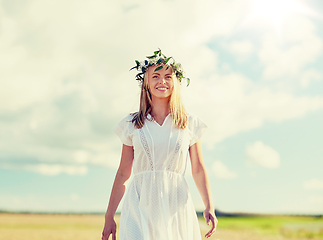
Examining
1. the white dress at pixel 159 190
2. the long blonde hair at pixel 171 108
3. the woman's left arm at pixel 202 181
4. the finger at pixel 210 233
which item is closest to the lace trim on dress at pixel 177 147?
the white dress at pixel 159 190

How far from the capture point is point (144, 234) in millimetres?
3396

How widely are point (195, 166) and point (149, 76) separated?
100 centimetres

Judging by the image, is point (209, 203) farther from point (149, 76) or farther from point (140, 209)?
point (149, 76)

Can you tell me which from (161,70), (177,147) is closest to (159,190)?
(177,147)

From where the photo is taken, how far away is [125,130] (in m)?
3.88

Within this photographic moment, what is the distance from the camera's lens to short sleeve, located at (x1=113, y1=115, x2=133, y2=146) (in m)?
3.83

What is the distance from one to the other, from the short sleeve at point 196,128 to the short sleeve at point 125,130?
1.93ft

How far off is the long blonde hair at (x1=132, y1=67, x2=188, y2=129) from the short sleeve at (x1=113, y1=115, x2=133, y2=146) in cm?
6

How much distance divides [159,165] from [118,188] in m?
0.47

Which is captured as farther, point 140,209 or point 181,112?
point 181,112

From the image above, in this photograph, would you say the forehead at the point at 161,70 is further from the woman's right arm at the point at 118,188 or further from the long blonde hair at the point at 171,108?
the woman's right arm at the point at 118,188

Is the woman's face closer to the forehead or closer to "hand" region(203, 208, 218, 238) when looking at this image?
the forehead

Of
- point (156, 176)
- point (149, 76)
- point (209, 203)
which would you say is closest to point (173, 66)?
point (149, 76)

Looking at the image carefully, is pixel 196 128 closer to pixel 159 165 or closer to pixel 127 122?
pixel 159 165
